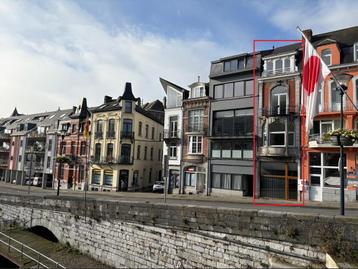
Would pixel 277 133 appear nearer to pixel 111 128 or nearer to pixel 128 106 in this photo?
pixel 128 106

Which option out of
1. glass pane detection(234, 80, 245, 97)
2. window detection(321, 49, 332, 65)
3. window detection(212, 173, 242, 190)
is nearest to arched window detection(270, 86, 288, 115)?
glass pane detection(234, 80, 245, 97)

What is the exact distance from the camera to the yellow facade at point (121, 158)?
33000 millimetres

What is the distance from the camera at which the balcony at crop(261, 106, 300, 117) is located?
23.0 m

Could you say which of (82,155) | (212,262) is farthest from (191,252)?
(82,155)

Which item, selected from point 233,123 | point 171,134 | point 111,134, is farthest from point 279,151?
point 111,134

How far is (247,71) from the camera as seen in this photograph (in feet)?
85.4

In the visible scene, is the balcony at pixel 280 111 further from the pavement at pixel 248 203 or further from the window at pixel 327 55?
the pavement at pixel 248 203

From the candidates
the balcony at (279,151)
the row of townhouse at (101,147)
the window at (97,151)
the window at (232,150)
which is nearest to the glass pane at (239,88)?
the window at (232,150)

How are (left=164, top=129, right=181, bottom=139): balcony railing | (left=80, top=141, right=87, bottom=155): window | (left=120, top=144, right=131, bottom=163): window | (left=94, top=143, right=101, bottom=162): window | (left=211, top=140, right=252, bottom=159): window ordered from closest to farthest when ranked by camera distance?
(left=211, top=140, right=252, bottom=159): window < (left=164, top=129, right=181, bottom=139): balcony railing < (left=120, top=144, right=131, bottom=163): window < (left=94, top=143, right=101, bottom=162): window < (left=80, top=141, right=87, bottom=155): window

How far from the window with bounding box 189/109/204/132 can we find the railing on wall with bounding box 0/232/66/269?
59.6 ft

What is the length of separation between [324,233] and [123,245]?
8.74m

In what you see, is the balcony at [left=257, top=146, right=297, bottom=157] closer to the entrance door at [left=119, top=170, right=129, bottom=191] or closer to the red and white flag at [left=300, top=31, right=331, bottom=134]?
the red and white flag at [left=300, top=31, right=331, bottom=134]

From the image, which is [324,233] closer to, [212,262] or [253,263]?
[253,263]

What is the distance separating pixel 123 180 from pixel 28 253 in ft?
59.2
